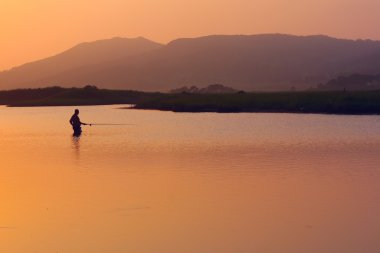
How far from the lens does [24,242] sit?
12961 millimetres

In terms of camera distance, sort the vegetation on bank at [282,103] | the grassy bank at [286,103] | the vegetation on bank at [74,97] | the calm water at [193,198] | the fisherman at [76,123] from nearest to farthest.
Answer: the calm water at [193,198]
the fisherman at [76,123]
the grassy bank at [286,103]
the vegetation on bank at [282,103]
the vegetation on bank at [74,97]

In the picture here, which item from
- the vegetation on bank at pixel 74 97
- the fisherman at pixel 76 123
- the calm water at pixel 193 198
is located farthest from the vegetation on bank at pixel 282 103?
the vegetation on bank at pixel 74 97

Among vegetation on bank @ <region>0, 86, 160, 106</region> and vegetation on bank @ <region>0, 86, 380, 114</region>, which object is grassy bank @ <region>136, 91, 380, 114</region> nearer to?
vegetation on bank @ <region>0, 86, 380, 114</region>

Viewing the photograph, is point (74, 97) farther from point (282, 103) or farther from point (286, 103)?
point (286, 103)

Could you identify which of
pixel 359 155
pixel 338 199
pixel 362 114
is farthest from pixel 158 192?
pixel 362 114

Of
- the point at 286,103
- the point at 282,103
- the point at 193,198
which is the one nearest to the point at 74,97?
the point at 282,103

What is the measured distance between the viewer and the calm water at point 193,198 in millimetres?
12844

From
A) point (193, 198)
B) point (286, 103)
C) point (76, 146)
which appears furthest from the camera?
point (286, 103)

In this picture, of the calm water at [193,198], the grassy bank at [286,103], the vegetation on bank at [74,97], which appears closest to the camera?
the calm water at [193,198]

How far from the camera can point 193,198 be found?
17031mm

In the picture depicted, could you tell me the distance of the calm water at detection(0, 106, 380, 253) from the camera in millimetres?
12844

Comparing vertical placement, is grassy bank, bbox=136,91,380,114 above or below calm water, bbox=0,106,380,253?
above

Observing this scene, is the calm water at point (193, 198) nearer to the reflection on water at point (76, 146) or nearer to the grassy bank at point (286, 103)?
the reflection on water at point (76, 146)

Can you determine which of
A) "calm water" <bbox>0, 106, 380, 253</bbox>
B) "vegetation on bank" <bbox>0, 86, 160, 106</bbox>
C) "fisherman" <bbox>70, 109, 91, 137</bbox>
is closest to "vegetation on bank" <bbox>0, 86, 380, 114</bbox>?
"fisherman" <bbox>70, 109, 91, 137</bbox>
